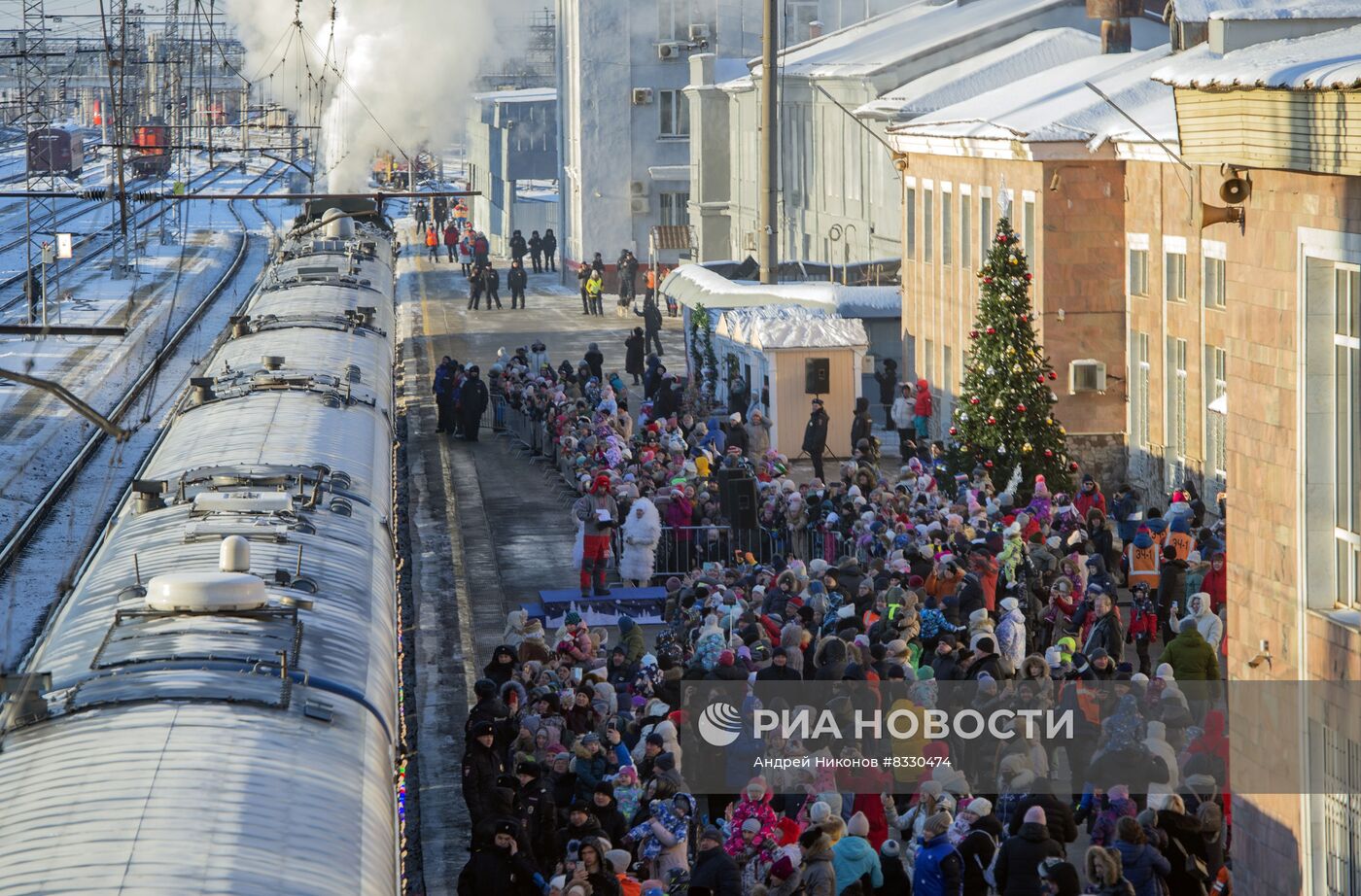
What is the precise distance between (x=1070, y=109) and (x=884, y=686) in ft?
53.9

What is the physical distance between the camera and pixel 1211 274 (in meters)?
24.9

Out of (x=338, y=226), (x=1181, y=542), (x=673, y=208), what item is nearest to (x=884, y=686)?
(x=1181, y=542)

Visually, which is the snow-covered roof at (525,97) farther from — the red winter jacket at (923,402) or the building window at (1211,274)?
the building window at (1211,274)

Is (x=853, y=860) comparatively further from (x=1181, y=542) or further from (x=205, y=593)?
(x=1181, y=542)

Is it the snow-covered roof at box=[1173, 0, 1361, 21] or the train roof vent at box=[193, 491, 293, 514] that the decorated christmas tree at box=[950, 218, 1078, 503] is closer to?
the snow-covered roof at box=[1173, 0, 1361, 21]

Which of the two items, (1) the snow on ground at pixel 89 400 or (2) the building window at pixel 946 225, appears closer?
(1) the snow on ground at pixel 89 400

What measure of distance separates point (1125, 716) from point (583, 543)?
9.60 metres

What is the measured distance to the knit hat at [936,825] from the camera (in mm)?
11008

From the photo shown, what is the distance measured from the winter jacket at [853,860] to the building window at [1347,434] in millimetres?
2883

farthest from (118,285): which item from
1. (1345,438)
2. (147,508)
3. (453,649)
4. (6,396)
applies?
(1345,438)

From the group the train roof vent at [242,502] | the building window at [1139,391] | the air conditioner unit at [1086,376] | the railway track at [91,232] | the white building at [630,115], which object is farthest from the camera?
the white building at [630,115]

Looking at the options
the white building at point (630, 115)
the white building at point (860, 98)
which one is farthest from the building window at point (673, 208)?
the white building at point (860, 98)

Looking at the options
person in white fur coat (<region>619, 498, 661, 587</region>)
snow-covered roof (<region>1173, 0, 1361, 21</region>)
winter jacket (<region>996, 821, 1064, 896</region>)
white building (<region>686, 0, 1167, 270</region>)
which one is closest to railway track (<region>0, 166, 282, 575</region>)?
person in white fur coat (<region>619, 498, 661, 587</region>)

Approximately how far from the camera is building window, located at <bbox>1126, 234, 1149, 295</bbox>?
2703cm
